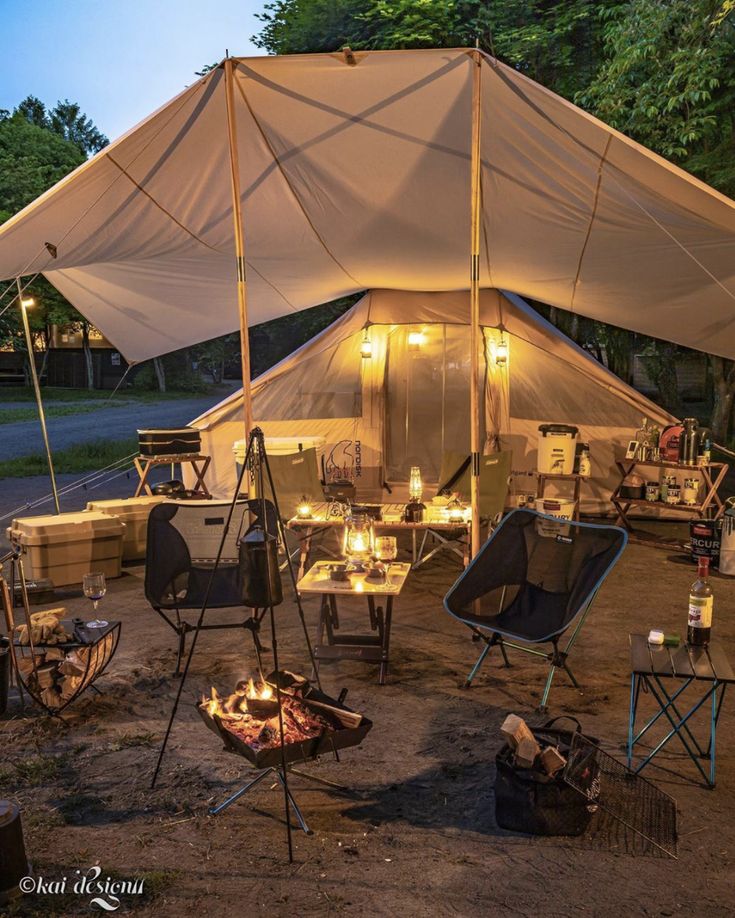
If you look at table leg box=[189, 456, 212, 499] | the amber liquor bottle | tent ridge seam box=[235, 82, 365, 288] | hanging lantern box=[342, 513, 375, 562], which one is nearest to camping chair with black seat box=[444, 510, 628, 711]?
hanging lantern box=[342, 513, 375, 562]

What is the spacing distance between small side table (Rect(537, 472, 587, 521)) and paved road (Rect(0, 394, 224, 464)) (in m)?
6.35

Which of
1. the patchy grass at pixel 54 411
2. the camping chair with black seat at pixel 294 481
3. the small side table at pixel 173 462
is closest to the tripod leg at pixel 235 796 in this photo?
the camping chair with black seat at pixel 294 481

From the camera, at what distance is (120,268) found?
6879 mm

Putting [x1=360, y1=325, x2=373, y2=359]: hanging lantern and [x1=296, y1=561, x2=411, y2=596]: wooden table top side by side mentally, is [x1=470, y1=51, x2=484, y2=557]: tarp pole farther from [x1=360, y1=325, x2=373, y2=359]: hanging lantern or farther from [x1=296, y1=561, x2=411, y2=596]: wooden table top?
[x1=360, y1=325, x2=373, y2=359]: hanging lantern

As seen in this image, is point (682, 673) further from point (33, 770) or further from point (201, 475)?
point (201, 475)

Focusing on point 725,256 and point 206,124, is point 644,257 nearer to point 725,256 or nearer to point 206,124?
point 725,256

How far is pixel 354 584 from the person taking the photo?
4.36 meters

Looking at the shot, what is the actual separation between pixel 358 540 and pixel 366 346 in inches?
167

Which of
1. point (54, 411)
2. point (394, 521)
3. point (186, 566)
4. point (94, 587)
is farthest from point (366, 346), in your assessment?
point (54, 411)

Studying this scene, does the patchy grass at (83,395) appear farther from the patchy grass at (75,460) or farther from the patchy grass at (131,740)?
the patchy grass at (131,740)

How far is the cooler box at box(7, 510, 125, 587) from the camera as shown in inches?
234

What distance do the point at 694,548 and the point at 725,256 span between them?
2.30 meters

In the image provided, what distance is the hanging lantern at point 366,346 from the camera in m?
8.64

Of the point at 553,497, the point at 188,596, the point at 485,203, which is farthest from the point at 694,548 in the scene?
the point at 188,596
